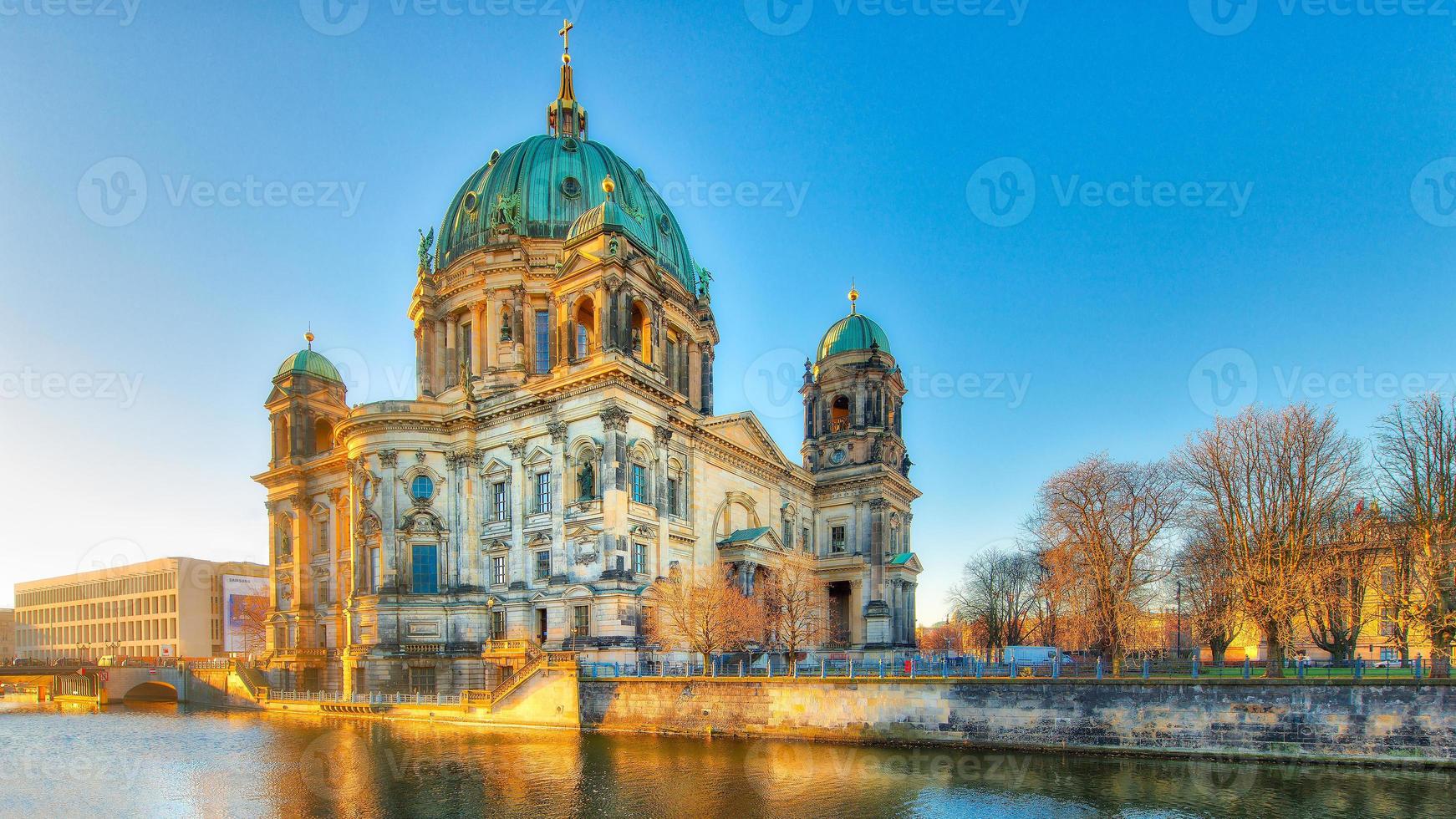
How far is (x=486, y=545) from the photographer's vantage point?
53250 millimetres

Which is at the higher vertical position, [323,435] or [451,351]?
[451,351]

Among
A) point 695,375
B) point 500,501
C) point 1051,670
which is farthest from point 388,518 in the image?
point 1051,670

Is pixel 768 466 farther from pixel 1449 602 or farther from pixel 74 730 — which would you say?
pixel 74 730

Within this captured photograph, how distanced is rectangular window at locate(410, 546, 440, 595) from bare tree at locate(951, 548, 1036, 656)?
5673 centimetres

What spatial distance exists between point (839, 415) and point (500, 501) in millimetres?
34210

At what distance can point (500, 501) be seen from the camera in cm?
5362

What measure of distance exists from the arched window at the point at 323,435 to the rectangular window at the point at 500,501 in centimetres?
2565

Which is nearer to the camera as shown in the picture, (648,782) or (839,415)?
(648,782)

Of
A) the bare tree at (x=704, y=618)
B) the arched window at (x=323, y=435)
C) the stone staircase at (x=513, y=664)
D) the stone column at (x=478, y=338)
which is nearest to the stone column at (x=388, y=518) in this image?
the stone staircase at (x=513, y=664)

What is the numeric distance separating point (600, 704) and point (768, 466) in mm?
29195

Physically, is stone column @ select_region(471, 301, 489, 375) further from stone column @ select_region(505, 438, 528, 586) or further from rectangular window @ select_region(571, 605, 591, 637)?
rectangular window @ select_region(571, 605, 591, 637)

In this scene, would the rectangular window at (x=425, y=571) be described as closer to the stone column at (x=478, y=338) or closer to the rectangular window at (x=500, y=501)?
the rectangular window at (x=500, y=501)

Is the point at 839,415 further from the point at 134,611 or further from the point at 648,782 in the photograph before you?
the point at 134,611

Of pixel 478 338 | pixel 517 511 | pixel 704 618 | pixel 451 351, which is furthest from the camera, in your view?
pixel 451 351
